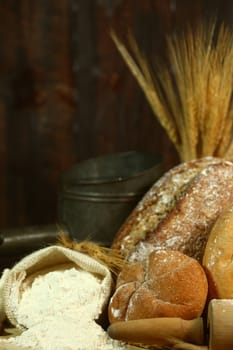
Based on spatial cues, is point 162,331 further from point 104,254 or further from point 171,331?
point 104,254

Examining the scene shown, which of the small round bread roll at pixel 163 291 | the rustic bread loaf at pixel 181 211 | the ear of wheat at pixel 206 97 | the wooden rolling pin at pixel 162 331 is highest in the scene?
the ear of wheat at pixel 206 97

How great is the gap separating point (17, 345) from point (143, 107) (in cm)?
127

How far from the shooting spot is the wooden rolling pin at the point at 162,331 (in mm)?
1084

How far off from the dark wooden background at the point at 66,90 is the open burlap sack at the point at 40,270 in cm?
101

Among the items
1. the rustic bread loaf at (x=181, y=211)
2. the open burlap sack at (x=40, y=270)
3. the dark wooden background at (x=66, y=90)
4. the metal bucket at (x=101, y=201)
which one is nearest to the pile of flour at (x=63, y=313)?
the open burlap sack at (x=40, y=270)

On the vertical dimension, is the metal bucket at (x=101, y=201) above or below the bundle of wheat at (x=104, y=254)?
above

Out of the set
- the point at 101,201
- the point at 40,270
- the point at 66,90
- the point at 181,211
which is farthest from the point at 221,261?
the point at 66,90

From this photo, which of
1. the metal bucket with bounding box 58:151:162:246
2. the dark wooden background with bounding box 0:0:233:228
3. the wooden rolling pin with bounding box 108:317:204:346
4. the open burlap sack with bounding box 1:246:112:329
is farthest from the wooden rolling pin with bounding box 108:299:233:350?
the dark wooden background with bounding box 0:0:233:228

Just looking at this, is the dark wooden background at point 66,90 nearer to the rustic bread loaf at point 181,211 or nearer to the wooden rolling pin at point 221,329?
the rustic bread loaf at point 181,211

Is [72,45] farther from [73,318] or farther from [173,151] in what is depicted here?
[73,318]

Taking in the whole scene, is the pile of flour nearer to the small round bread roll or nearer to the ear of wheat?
the small round bread roll

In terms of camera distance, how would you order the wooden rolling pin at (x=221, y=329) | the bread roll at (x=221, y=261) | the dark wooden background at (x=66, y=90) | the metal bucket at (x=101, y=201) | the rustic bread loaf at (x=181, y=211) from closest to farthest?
1. the wooden rolling pin at (x=221, y=329)
2. the bread roll at (x=221, y=261)
3. the rustic bread loaf at (x=181, y=211)
4. the metal bucket at (x=101, y=201)
5. the dark wooden background at (x=66, y=90)

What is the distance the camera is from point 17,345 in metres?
1.15

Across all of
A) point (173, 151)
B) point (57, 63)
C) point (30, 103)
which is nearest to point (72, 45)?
point (57, 63)
